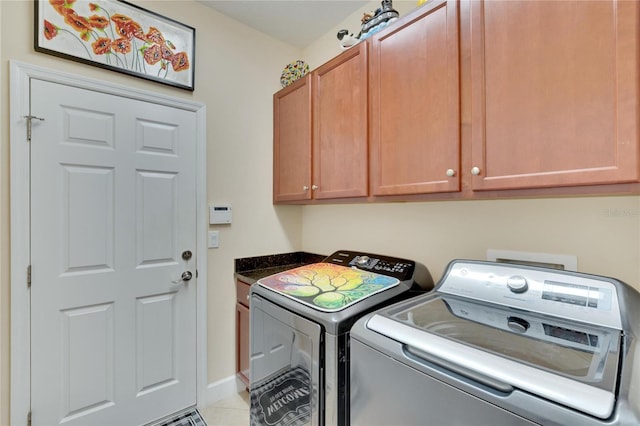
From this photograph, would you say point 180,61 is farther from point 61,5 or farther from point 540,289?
point 540,289

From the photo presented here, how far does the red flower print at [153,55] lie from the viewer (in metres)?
1.74

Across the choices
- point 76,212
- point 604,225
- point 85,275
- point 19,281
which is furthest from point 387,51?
point 19,281

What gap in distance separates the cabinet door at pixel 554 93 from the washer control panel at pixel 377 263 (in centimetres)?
60

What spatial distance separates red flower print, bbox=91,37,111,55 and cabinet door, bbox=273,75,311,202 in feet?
3.47

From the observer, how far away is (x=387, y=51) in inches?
55.6

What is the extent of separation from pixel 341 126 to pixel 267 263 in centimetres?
121

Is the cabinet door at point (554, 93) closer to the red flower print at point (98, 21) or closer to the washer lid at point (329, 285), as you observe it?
the washer lid at point (329, 285)

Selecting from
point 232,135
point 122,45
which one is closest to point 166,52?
point 122,45

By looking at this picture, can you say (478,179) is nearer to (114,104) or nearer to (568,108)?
(568,108)

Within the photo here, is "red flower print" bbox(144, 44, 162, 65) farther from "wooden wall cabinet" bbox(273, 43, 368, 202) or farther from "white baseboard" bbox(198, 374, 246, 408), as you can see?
"white baseboard" bbox(198, 374, 246, 408)

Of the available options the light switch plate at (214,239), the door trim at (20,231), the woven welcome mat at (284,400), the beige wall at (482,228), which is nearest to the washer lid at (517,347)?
the beige wall at (482,228)

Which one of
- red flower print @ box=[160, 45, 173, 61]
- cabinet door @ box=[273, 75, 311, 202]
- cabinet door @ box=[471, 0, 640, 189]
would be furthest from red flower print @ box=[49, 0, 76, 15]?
cabinet door @ box=[471, 0, 640, 189]

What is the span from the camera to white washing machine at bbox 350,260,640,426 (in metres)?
0.62

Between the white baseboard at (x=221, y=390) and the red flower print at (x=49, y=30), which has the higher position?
the red flower print at (x=49, y=30)
